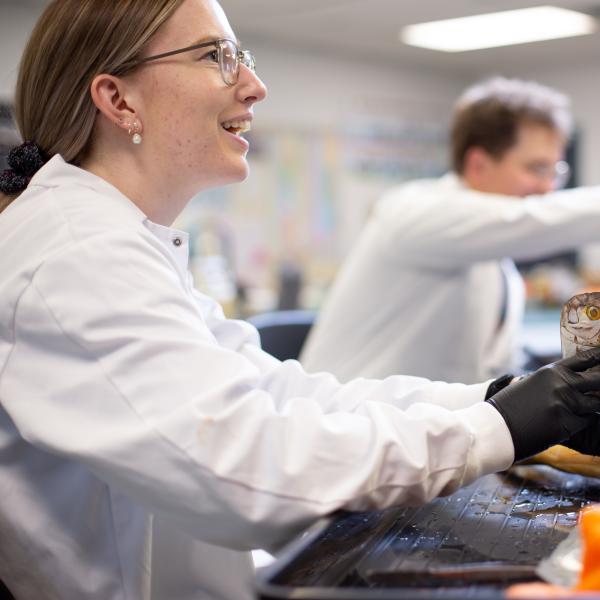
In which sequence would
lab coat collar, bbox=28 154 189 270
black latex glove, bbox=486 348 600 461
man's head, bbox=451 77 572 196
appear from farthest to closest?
man's head, bbox=451 77 572 196
lab coat collar, bbox=28 154 189 270
black latex glove, bbox=486 348 600 461

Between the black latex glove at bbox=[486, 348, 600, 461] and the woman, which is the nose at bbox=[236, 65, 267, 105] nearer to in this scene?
the woman

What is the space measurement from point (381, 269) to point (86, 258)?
5.16ft

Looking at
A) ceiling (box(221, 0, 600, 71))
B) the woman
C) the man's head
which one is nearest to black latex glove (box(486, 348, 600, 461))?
the woman

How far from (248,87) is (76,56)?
241 millimetres

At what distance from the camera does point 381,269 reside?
248 cm

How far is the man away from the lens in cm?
232

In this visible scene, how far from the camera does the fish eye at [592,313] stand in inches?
43.1

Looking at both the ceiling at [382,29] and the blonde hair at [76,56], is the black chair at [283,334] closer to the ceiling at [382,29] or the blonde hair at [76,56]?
the blonde hair at [76,56]

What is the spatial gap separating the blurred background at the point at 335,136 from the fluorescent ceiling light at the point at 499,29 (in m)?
0.17

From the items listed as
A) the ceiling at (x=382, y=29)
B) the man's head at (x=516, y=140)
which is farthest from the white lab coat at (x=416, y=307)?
the ceiling at (x=382, y=29)

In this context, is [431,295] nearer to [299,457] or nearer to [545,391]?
[545,391]

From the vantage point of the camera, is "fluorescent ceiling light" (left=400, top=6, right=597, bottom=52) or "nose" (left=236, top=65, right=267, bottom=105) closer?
"nose" (left=236, top=65, right=267, bottom=105)

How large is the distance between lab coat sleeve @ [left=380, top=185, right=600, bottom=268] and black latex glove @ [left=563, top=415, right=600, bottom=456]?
104cm

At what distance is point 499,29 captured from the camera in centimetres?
541
